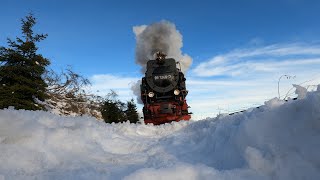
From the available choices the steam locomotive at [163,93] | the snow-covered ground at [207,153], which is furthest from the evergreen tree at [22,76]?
the snow-covered ground at [207,153]

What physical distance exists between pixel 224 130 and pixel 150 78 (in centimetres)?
1440

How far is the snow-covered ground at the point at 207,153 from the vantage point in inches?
137

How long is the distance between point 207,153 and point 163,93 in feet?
46.4

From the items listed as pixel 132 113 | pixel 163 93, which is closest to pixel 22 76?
pixel 163 93

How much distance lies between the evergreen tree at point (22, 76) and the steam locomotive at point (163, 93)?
7.53m

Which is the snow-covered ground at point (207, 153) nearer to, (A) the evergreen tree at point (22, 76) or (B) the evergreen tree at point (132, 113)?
(A) the evergreen tree at point (22, 76)

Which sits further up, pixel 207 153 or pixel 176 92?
pixel 176 92

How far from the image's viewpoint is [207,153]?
574 cm

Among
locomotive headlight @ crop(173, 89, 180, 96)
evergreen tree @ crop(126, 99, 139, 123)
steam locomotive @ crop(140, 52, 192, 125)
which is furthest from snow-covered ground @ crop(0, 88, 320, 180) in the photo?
evergreen tree @ crop(126, 99, 139, 123)

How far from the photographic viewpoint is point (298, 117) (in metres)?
3.71

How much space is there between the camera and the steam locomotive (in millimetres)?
18547

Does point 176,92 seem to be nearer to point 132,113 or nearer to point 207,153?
point 207,153

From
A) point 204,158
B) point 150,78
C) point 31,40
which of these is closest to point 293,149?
point 204,158

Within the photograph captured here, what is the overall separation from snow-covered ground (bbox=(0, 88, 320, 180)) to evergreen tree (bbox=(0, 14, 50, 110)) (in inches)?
608
